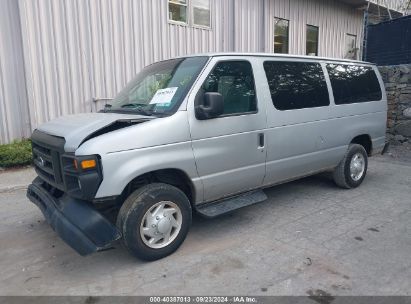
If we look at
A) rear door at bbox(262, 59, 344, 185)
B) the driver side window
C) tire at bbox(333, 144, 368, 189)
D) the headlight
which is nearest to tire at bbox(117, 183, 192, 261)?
the headlight

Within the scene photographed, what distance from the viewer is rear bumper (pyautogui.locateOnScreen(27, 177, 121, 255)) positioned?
3180mm

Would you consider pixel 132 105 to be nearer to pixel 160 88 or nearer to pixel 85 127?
pixel 160 88

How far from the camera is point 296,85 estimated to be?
483 cm

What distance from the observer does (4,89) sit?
732 centimetres

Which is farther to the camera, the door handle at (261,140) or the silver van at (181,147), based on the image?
the door handle at (261,140)

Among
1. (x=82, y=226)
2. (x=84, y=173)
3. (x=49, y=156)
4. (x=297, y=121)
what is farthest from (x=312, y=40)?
(x=82, y=226)

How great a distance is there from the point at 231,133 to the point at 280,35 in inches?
392

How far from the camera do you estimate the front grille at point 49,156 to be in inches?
138

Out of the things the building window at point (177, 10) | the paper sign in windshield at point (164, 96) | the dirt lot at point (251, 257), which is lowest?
the dirt lot at point (251, 257)

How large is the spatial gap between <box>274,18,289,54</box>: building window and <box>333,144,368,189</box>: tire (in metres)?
7.72

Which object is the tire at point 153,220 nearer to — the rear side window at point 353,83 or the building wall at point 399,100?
the rear side window at point 353,83

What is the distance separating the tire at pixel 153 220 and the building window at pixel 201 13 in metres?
7.54

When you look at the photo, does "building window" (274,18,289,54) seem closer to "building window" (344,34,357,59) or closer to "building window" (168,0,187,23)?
"building window" (168,0,187,23)

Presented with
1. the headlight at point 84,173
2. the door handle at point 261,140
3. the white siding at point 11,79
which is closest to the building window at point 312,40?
the white siding at point 11,79
